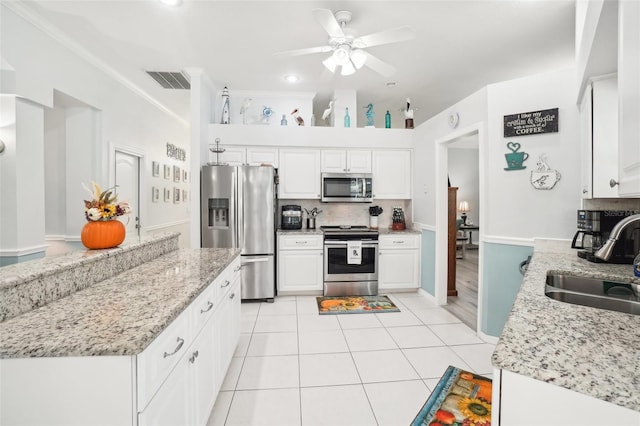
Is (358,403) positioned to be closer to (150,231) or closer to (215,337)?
(215,337)

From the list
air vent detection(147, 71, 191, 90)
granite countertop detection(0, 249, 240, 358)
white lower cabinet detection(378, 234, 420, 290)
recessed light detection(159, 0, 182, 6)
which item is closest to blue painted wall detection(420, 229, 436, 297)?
white lower cabinet detection(378, 234, 420, 290)

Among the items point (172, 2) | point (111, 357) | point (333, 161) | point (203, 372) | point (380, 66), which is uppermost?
point (172, 2)

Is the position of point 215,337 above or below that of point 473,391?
above

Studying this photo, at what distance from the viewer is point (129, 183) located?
14.2 ft

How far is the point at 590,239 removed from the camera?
2.03 meters

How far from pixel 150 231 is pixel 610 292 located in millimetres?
5353

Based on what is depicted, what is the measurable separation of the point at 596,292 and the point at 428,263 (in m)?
2.39

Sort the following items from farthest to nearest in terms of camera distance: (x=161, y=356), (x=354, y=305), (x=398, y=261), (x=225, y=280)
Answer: (x=398, y=261) → (x=354, y=305) → (x=225, y=280) → (x=161, y=356)

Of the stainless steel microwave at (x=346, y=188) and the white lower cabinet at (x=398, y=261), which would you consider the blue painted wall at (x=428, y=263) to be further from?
the stainless steel microwave at (x=346, y=188)

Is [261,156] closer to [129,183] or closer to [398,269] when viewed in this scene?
[129,183]

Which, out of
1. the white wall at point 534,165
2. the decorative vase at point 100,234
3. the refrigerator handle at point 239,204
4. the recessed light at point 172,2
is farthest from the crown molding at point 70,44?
the white wall at point 534,165

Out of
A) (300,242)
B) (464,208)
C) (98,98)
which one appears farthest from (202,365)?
(464,208)

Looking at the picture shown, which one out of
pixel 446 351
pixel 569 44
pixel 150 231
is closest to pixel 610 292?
pixel 446 351

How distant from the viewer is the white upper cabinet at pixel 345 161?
4305 mm
